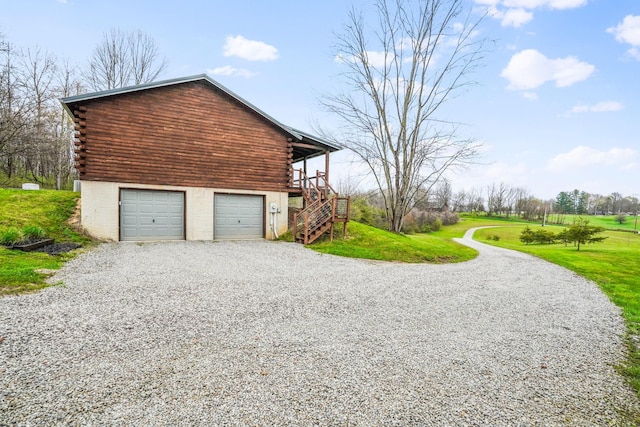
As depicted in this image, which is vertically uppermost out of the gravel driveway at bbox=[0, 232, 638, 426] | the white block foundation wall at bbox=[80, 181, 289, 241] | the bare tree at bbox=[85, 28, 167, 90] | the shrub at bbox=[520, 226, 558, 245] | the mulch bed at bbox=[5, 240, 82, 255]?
the bare tree at bbox=[85, 28, 167, 90]

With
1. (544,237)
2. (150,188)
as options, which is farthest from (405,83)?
(544,237)

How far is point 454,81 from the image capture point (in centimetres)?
1877

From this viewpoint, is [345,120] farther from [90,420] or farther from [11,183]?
[11,183]

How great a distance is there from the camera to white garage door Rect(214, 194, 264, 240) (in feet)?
44.3

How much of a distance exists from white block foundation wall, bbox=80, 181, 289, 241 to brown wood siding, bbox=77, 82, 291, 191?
0.26 m

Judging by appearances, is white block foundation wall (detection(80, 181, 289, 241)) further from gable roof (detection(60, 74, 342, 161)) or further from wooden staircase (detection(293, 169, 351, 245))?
gable roof (detection(60, 74, 342, 161))

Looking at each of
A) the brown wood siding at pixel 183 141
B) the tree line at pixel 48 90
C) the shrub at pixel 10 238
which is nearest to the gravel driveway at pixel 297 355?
the shrub at pixel 10 238

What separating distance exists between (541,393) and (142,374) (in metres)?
3.84

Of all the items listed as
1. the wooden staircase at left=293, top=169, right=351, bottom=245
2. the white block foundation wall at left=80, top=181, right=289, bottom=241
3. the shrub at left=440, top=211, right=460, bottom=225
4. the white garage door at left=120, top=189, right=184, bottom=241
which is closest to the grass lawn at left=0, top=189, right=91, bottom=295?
the white block foundation wall at left=80, top=181, right=289, bottom=241

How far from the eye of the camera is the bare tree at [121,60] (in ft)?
83.6

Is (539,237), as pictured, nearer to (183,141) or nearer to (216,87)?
(216,87)

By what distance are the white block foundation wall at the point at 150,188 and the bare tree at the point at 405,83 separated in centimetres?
790

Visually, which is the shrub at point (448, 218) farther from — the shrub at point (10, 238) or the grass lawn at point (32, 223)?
the shrub at point (10, 238)

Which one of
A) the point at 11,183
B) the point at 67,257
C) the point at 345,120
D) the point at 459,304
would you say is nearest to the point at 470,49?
the point at 345,120
